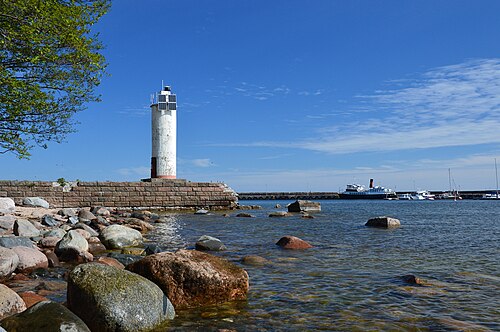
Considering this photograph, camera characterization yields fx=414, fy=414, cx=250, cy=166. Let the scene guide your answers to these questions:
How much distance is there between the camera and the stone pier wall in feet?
94.1

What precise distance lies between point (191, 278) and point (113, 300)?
1457mm

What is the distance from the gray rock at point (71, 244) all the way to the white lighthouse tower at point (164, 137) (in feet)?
79.4

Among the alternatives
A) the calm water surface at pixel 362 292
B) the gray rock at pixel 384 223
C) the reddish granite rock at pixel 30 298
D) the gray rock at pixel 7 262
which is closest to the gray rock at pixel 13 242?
the gray rock at pixel 7 262

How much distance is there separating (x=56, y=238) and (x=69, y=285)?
6273mm

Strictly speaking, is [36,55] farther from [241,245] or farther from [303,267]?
[303,267]

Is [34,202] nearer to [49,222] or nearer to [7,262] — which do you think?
[49,222]

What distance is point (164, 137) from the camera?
3419 cm

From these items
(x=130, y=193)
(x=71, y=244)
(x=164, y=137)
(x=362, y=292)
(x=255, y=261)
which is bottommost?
(x=362, y=292)

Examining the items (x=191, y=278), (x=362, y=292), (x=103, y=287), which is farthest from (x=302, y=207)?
(x=103, y=287)

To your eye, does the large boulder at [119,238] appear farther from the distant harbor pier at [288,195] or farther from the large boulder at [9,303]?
the distant harbor pier at [288,195]

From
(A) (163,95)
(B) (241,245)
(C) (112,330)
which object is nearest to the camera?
(C) (112,330)

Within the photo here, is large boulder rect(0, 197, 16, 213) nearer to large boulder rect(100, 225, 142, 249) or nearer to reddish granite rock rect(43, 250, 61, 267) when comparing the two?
large boulder rect(100, 225, 142, 249)

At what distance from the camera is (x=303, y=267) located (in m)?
8.73

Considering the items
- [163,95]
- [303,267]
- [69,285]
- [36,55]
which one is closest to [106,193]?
[163,95]
